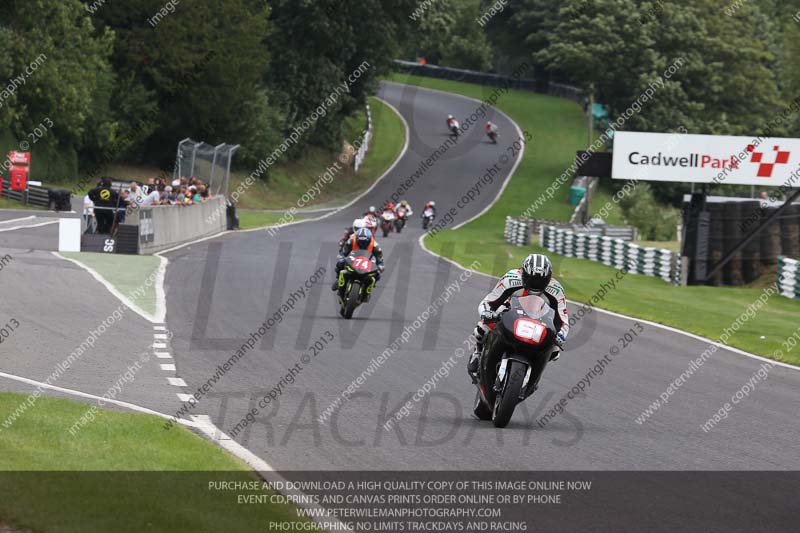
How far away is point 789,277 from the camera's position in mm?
28062

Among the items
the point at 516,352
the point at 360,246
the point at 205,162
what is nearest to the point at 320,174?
the point at 205,162

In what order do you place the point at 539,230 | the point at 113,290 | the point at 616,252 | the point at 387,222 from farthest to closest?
1. the point at 539,230
2. the point at 387,222
3. the point at 616,252
4. the point at 113,290

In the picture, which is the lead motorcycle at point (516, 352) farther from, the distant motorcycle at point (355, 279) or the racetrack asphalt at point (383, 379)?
the distant motorcycle at point (355, 279)

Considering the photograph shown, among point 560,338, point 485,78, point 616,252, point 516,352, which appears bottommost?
point 616,252

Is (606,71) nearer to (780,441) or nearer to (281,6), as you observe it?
(281,6)

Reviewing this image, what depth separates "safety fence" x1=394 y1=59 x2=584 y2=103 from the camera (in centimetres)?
10529

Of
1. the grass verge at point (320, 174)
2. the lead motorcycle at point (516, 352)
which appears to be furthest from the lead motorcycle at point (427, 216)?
the lead motorcycle at point (516, 352)

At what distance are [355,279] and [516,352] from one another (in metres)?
9.11

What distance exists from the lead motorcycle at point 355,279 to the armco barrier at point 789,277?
12139 mm

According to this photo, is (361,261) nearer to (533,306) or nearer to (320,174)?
(533,306)

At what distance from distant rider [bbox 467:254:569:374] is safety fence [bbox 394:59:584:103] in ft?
307

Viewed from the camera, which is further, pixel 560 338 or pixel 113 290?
pixel 113 290
